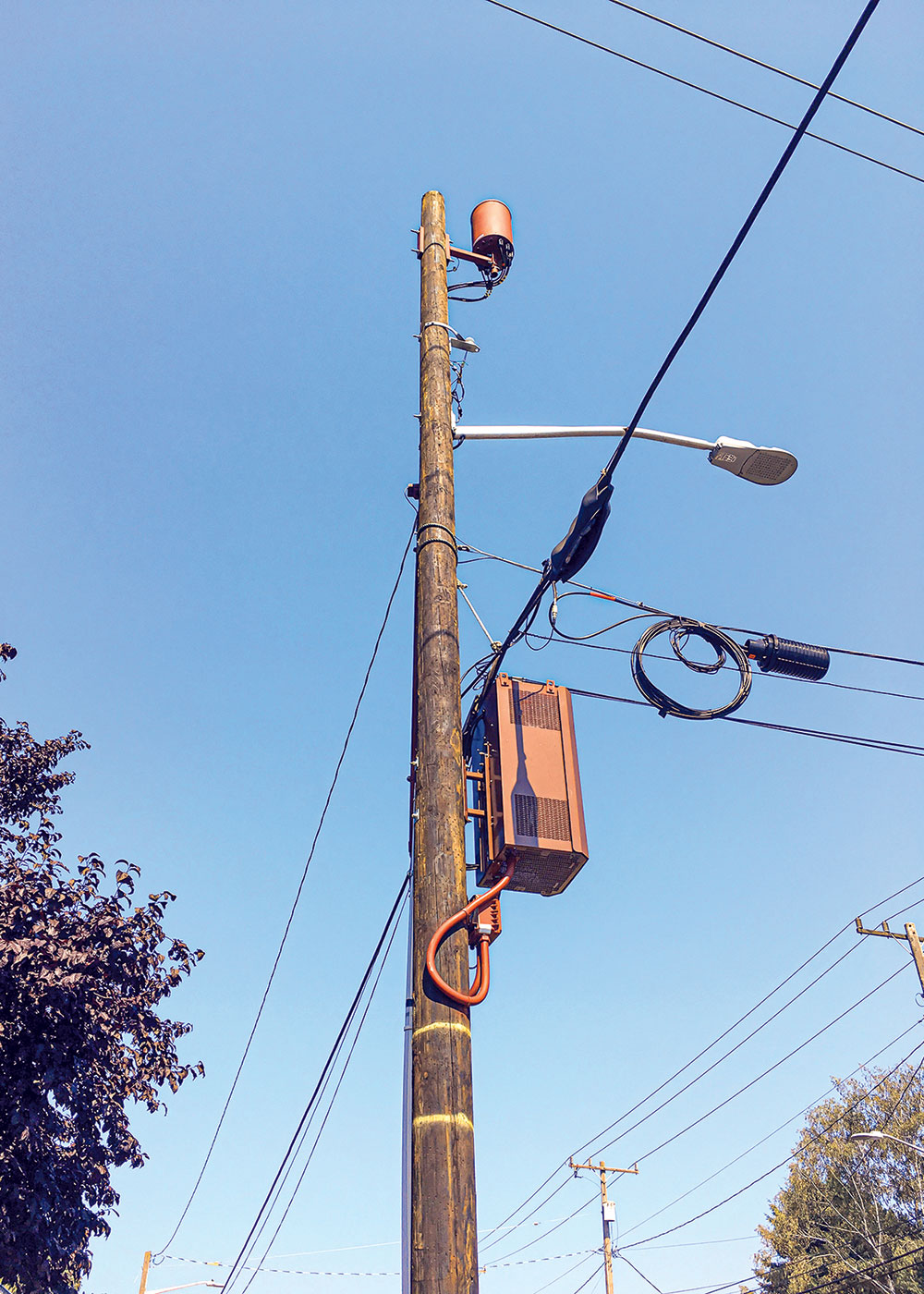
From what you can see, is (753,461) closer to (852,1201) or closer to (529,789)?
(529,789)

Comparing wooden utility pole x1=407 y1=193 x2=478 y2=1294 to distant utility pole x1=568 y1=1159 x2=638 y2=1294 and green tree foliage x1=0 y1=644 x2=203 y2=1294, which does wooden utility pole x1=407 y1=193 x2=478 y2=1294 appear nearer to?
green tree foliage x1=0 y1=644 x2=203 y2=1294

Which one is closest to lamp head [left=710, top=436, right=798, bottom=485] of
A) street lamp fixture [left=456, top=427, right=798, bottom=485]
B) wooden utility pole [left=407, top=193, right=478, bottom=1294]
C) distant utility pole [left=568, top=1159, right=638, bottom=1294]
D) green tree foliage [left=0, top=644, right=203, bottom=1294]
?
street lamp fixture [left=456, top=427, right=798, bottom=485]

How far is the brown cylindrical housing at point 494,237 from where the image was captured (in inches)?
293

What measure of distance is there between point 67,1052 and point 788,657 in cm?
778

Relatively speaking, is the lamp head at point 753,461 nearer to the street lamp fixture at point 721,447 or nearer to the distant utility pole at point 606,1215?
the street lamp fixture at point 721,447

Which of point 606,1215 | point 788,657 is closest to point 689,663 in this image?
point 788,657

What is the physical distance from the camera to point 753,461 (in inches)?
252

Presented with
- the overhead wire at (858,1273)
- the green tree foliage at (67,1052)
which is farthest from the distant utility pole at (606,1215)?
the green tree foliage at (67,1052)

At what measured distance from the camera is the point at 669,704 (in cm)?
693

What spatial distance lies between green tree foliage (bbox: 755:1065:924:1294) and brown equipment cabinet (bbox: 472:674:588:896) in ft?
119

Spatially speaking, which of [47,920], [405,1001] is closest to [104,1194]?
[47,920]

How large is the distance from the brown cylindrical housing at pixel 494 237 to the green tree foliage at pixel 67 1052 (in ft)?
24.3

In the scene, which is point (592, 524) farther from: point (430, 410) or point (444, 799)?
point (444, 799)

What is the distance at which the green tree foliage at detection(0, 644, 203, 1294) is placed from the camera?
8727 millimetres
